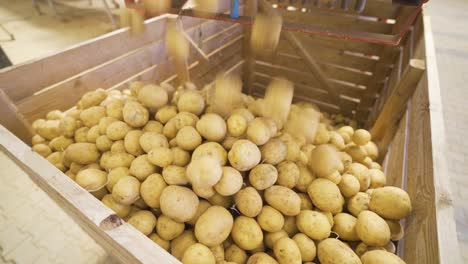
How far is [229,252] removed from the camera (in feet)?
3.51

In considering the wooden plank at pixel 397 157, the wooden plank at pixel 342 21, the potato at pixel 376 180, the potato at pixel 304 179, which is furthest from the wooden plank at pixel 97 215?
the wooden plank at pixel 342 21

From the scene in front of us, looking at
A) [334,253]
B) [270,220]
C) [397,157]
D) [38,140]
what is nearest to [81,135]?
[38,140]

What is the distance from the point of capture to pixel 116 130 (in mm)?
1268

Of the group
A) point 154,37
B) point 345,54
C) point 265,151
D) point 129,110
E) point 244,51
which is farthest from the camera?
point 244,51

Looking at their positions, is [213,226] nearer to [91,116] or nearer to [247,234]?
[247,234]

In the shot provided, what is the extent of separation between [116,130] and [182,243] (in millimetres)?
649

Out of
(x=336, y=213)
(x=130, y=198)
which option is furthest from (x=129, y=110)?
(x=336, y=213)

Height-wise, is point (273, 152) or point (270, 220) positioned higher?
point (273, 152)

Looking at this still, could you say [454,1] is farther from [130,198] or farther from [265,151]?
[130,198]

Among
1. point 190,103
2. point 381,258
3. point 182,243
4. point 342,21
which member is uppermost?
point 342,21

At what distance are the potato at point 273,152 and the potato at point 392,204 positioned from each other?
464mm

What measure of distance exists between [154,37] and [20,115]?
132 cm

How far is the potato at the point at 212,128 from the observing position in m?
1.14

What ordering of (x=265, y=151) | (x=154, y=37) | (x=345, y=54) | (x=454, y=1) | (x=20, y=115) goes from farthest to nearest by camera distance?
(x=454, y=1) < (x=345, y=54) < (x=154, y=37) < (x=20, y=115) < (x=265, y=151)
